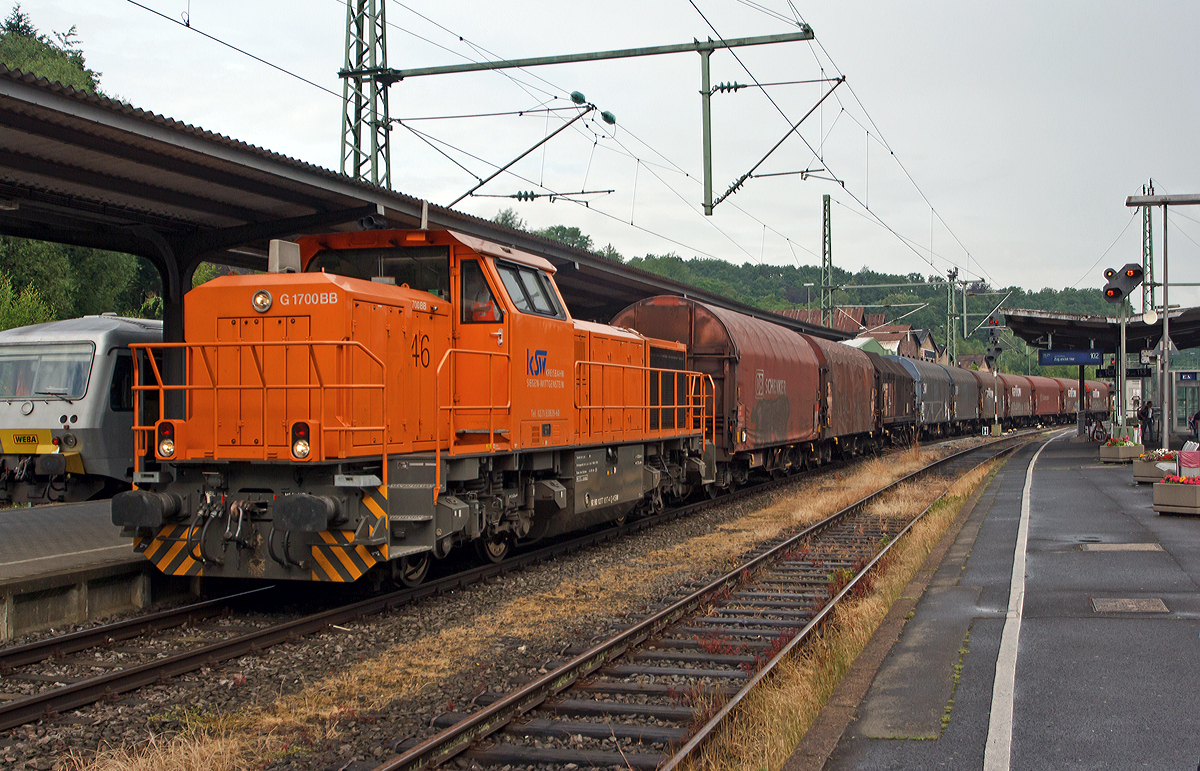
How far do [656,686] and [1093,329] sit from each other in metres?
29.7

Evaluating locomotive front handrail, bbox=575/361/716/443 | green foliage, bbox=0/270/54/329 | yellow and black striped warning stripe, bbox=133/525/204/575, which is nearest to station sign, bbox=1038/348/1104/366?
locomotive front handrail, bbox=575/361/716/443

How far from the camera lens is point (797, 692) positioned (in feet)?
20.1

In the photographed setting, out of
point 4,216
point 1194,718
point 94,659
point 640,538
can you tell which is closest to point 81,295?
point 4,216

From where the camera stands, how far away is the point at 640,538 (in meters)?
13.2

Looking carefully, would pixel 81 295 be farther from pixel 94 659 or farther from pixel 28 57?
pixel 94 659

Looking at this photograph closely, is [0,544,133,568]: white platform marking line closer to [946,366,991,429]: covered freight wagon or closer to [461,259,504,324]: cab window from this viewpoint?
[461,259,504,324]: cab window

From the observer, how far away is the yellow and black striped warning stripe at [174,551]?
8078mm

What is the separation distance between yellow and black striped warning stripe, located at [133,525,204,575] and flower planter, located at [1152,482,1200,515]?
43.1 feet

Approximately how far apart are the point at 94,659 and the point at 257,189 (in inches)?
237

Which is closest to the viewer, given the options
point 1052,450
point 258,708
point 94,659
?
point 258,708

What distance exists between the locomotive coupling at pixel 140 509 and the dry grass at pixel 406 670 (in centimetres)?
234

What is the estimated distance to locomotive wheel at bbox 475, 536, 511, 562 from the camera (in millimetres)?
10500

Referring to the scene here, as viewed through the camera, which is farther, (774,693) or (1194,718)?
(774,693)

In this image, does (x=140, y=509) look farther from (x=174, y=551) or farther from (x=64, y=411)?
(x=64, y=411)
